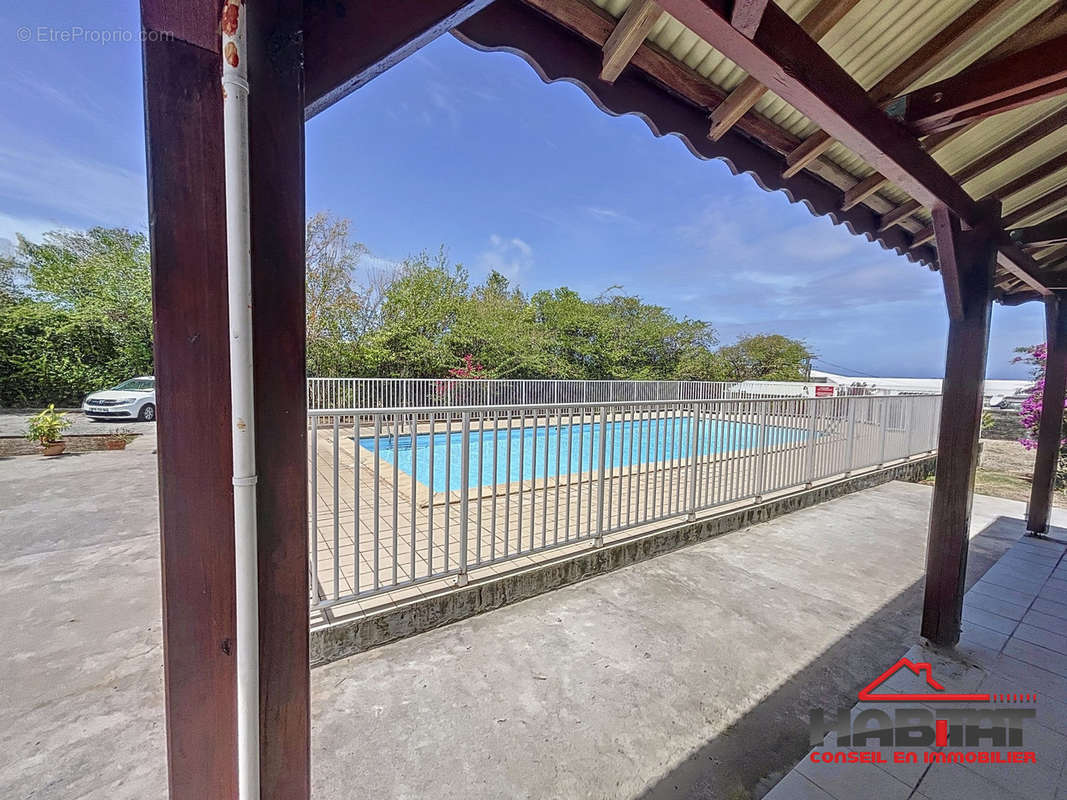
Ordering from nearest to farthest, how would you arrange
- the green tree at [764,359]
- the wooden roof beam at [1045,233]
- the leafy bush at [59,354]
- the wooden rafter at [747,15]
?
the wooden rafter at [747,15]
the wooden roof beam at [1045,233]
the leafy bush at [59,354]
the green tree at [764,359]

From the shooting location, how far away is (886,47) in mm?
1667

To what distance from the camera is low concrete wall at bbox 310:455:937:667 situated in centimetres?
232

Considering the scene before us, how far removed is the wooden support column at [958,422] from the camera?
7.91ft

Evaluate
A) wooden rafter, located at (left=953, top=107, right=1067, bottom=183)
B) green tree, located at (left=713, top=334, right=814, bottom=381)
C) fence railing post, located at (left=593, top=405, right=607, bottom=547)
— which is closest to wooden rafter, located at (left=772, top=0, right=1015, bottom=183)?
wooden rafter, located at (left=953, top=107, right=1067, bottom=183)

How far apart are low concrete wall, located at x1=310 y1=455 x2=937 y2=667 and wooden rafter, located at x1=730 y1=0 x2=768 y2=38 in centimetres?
291

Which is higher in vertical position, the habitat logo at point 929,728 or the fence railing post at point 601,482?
the fence railing post at point 601,482

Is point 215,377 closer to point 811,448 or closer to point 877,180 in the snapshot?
point 877,180

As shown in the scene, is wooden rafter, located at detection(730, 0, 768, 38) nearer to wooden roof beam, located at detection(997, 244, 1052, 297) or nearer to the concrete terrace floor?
the concrete terrace floor

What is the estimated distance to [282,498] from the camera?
0.87m

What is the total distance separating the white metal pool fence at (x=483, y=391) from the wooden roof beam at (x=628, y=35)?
841 centimetres

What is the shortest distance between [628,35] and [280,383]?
153cm

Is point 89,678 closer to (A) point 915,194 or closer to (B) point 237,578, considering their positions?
(B) point 237,578

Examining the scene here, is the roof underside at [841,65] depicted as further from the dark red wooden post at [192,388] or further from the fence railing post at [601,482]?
the fence railing post at [601,482]

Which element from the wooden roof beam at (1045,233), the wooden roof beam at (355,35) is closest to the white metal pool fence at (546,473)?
the wooden roof beam at (355,35)
